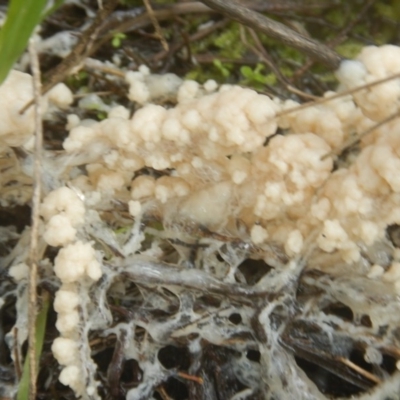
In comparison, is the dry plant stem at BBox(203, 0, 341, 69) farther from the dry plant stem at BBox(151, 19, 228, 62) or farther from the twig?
the dry plant stem at BBox(151, 19, 228, 62)

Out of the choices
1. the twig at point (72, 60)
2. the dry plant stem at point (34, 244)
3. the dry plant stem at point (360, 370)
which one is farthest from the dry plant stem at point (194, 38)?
the dry plant stem at point (360, 370)

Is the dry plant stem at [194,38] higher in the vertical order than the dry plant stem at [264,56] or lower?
lower

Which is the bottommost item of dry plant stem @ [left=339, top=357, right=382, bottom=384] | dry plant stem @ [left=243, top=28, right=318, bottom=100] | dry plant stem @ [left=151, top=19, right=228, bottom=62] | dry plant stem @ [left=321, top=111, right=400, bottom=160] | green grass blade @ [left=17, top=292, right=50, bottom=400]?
green grass blade @ [left=17, top=292, right=50, bottom=400]

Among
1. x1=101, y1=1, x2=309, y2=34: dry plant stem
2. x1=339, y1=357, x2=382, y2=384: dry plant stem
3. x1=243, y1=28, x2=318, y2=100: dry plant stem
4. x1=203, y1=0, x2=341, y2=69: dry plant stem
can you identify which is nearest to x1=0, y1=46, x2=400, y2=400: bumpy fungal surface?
x1=339, y1=357, x2=382, y2=384: dry plant stem

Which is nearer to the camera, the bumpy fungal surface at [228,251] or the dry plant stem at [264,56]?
the bumpy fungal surface at [228,251]

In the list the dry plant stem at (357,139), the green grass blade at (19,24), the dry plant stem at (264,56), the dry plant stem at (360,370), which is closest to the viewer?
the green grass blade at (19,24)

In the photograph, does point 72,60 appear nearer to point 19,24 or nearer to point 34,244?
point 19,24

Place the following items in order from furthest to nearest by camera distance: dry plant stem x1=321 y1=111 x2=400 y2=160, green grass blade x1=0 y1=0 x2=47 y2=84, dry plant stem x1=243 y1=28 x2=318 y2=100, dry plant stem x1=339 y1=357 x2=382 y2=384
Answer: dry plant stem x1=243 y1=28 x2=318 y2=100 < dry plant stem x1=339 y1=357 x2=382 y2=384 < dry plant stem x1=321 y1=111 x2=400 y2=160 < green grass blade x1=0 y1=0 x2=47 y2=84

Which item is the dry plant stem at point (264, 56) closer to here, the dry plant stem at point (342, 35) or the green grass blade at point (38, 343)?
the dry plant stem at point (342, 35)
